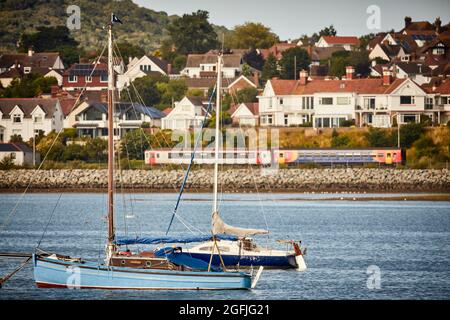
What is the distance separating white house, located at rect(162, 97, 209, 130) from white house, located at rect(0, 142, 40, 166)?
56.9 ft

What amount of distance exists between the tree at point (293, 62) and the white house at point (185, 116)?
2888cm

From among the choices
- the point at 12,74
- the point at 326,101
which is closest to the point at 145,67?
the point at 12,74

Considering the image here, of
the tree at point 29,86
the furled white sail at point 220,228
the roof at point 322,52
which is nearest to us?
the furled white sail at point 220,228

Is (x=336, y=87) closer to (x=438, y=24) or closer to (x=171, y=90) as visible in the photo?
(x=171, y=90)

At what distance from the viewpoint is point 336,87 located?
121812 millimetres

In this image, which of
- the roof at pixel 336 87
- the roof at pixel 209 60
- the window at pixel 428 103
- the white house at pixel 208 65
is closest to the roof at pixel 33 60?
the white house at pixel 208 65

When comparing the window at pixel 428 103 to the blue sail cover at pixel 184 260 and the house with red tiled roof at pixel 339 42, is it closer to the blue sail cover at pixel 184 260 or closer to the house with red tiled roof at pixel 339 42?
the house with red tiled roof at pixel 339 42

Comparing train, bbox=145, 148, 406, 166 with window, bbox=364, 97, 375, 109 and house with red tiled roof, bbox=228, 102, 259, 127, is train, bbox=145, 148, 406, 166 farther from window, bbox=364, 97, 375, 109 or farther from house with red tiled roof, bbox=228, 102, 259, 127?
house with red tiled roof, bbox=228, 102, 259, 127

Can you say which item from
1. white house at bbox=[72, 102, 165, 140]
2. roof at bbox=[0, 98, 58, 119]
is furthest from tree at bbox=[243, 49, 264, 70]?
roof at bbox=[0, 98, 58, 119]

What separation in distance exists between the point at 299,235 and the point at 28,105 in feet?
233

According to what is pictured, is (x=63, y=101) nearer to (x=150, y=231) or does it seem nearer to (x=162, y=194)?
(x=162, y=194)

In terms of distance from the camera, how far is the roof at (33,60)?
171125 millimetres
